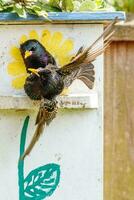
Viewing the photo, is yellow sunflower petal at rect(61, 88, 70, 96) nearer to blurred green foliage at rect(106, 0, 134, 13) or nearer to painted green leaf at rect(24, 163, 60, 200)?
painted green leaf at rect(24, 163, 60, 200)

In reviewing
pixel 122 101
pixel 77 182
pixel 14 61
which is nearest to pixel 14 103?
pixel 14 61

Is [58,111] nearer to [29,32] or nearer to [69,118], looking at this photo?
[69,118]

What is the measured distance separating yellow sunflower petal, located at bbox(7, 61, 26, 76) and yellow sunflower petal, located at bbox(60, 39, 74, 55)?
0.15 metres

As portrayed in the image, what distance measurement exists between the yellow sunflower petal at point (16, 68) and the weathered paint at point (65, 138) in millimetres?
17

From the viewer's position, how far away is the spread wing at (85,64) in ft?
10.9

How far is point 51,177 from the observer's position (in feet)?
11.5

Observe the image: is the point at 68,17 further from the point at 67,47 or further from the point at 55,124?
the point at 55,124

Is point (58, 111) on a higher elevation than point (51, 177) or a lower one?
higher

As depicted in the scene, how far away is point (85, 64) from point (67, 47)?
88 mm

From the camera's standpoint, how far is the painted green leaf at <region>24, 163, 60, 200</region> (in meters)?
3.48

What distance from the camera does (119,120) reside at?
158 inches

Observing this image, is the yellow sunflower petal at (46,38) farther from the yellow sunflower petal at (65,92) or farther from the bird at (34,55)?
the yellow sunflower petal at (65,92)

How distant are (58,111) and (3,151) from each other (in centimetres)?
24

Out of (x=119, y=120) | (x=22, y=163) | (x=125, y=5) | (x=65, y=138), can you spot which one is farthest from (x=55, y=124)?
(x=125, y=5)
